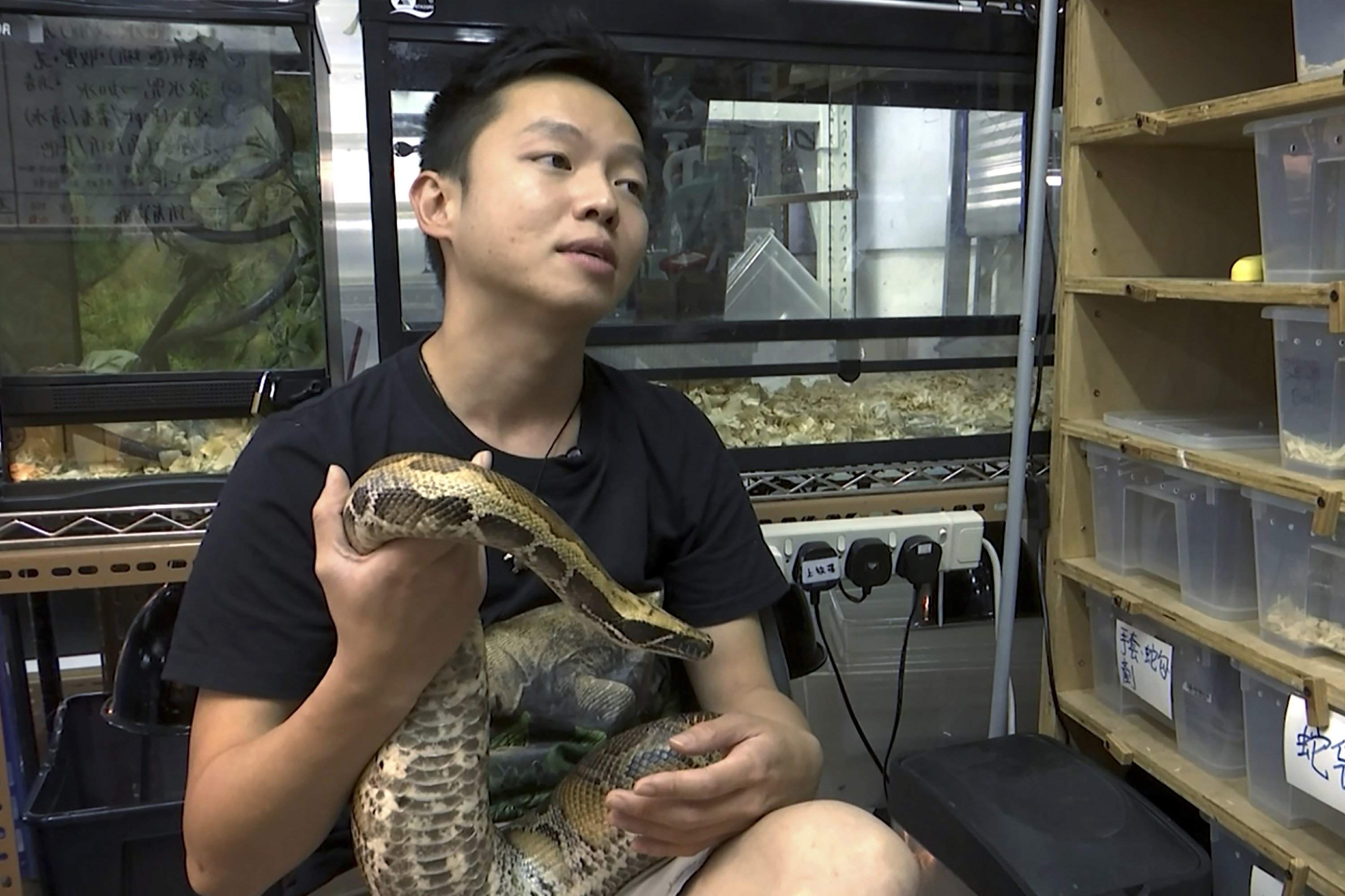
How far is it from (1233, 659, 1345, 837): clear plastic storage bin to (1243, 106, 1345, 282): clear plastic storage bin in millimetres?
Answer: 513

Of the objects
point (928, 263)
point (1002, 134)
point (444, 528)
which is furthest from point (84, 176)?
point (1002, 134)

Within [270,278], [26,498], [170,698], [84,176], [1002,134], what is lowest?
[170,698]

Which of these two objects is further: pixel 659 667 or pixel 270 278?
pixel 270 278

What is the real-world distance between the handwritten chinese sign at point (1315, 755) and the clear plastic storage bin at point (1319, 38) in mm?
734

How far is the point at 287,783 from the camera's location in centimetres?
79

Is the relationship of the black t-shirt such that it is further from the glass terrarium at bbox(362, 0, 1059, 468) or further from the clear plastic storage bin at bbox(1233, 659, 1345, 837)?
the clear plastic storage bin at bbox(1233, 659, 1345, 837)

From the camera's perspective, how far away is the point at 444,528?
70 cm

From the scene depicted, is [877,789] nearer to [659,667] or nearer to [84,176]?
[659,667]

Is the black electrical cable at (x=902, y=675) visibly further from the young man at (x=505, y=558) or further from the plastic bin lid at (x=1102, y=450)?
the young man at (x=505, y=558)

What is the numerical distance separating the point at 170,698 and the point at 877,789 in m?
1.32

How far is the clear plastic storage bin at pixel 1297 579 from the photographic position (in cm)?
113

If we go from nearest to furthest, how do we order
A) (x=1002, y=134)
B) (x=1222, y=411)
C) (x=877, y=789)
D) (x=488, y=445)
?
(x=488, y=445), (x=1222, y=411), (x=1002, y=134), (x=877, y=789)

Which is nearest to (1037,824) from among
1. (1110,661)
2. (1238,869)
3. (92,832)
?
(1238,869)

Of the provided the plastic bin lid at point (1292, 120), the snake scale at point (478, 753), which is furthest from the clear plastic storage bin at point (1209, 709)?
the snake scale at point (478, 753)
